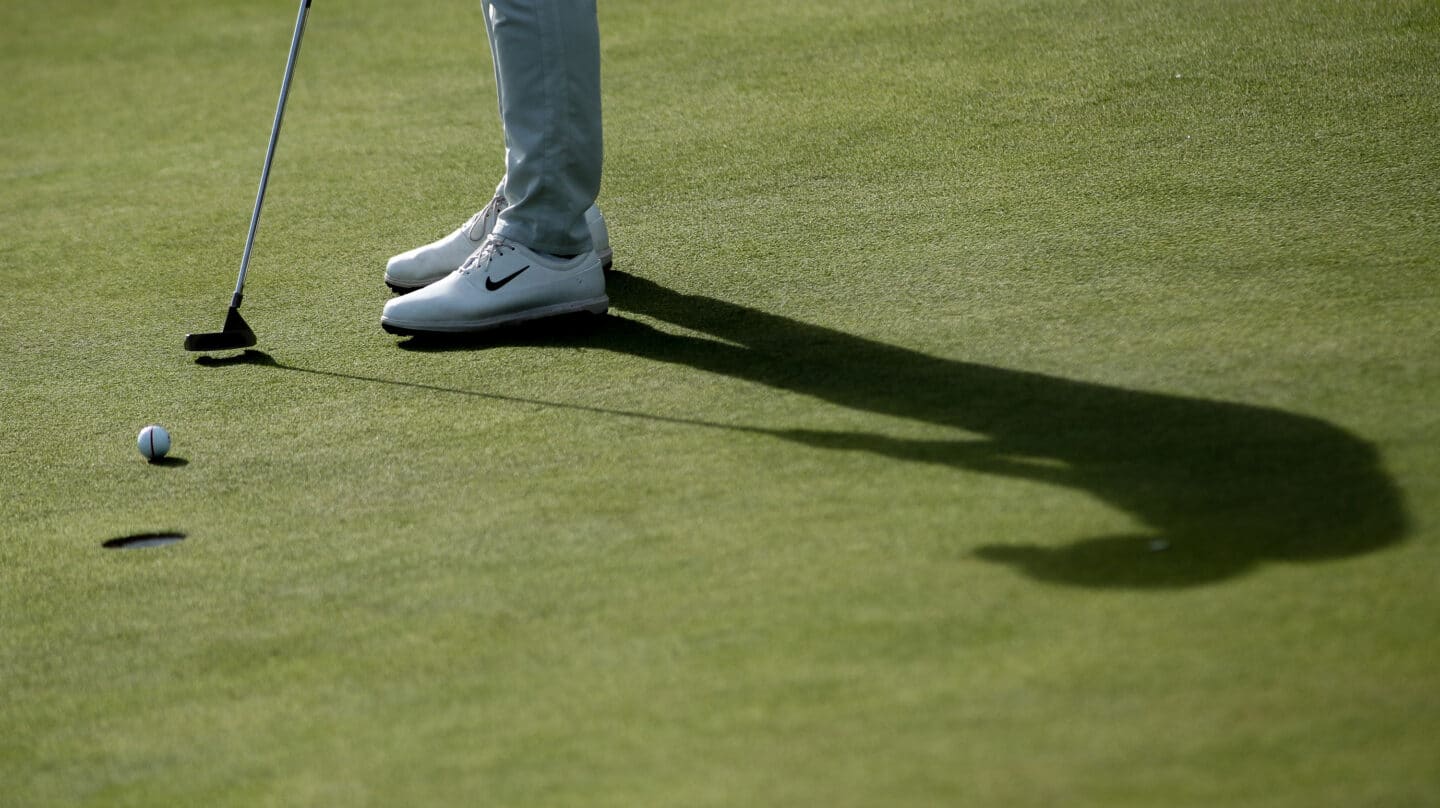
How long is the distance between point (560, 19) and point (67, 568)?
4.07ft

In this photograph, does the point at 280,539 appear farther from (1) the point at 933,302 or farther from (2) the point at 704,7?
(2) the point at 704,7

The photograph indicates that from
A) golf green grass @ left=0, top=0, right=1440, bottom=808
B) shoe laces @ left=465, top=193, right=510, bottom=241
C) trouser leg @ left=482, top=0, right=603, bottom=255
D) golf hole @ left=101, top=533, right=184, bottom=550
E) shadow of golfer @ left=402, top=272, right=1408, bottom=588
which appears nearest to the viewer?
golf green grass @ left=0, top=0, right=1440, bottom=808

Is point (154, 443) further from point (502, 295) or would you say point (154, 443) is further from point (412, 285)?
point (412, 285)

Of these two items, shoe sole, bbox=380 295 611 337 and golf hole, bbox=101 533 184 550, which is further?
shoe sole, bbox=380 295 611 337

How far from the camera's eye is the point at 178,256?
345 centimetres

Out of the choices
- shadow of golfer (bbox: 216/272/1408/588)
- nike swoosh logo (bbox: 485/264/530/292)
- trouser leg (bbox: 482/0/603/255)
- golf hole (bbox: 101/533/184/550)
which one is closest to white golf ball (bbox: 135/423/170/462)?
golf hole (bbox: 101/533/184/550)

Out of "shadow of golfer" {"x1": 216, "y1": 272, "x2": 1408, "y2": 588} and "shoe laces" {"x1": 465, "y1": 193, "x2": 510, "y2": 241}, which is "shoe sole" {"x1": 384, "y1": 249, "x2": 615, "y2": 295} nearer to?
"shoe laces" {"x1": 465, "y1": 193, "x2": 510, "y2": 241}

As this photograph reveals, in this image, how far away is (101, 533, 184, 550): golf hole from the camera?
2004mm

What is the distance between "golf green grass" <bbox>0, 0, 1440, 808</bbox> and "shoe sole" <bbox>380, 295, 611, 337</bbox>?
3 cm

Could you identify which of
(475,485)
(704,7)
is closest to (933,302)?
(475,485)

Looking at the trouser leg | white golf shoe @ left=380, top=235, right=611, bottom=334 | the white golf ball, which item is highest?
the trouser leg

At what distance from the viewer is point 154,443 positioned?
7.47ft

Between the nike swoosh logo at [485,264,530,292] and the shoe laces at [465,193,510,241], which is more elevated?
the shoe laces at [465,193,510,241]

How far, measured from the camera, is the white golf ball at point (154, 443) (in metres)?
2.28
